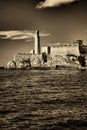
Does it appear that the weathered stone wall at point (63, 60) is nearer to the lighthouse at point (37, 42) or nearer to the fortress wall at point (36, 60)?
the fortress wall at point (36, 60)

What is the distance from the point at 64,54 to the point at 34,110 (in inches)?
5912

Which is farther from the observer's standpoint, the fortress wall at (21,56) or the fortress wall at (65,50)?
the fortress wall at (21,56)

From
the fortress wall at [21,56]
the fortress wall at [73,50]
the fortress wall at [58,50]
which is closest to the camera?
the fortress wall at [73,50]

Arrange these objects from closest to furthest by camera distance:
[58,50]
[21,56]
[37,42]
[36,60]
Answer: [37,42]
[58,50]
[36,60]
[21,56]

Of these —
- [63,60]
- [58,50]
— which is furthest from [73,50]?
[58,50]

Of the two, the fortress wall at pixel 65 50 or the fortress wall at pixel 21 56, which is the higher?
the fortress wall at pixel 65 50

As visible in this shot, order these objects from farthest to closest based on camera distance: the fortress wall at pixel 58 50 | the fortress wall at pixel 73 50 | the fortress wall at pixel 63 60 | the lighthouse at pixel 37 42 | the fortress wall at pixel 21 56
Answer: the fortress wall at pixel 21 56, the fortress wall at pixel 58 50, the fortress wall at pixel 63 60, the fortress wall at pixel 73 50, the lighthouse at pixel 37 42

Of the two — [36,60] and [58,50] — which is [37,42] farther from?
[36,60]

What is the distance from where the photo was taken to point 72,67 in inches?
6870

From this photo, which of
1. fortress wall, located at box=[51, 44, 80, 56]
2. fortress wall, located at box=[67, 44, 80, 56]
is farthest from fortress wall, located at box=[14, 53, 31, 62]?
fortress wall, located at box=[67, 44, 80, 56]

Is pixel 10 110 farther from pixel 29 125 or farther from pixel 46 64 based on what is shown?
pixel 46 64

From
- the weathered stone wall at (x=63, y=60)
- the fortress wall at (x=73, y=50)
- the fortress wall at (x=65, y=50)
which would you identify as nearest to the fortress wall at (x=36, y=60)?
the weathered stone wall at (x=63, y=60)

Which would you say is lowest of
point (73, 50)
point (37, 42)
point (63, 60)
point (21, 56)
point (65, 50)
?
point (63, 60)

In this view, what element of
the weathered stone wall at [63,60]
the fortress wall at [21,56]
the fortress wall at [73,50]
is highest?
the fortress wall at [73,50]
